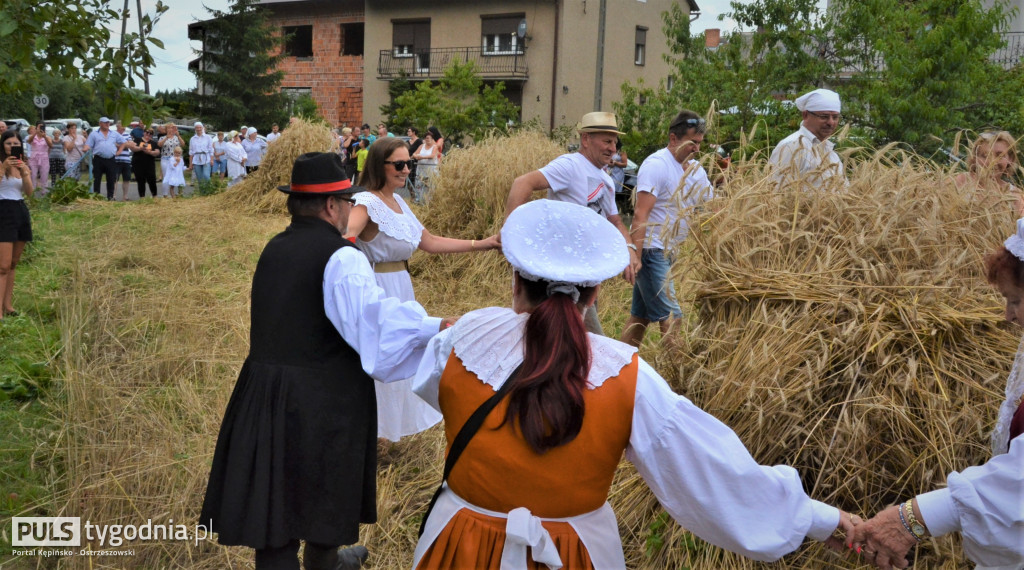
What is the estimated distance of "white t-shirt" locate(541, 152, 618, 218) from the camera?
562cm

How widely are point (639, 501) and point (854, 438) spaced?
95cm

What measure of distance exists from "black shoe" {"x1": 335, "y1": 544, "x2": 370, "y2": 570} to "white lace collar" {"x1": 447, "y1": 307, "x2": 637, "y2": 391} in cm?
182

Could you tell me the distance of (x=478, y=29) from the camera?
3666 centimetres

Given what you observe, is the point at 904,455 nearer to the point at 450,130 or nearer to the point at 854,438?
the point at 854,438

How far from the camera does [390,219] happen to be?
4664 mm

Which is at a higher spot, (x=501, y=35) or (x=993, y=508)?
(x=501, y=35)

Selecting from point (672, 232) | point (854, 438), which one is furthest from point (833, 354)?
point (672, 232)

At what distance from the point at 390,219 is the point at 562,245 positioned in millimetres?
2657

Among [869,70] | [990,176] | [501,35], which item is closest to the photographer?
[990,176]

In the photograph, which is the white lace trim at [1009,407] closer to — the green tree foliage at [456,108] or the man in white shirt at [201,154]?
the green tree foliage at [456,108]

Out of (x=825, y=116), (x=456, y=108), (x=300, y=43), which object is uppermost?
(x=300, y=43)

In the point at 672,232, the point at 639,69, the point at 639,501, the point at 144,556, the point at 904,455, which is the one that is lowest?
the point at 144,556

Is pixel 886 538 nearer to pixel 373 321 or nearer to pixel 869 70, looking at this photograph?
pixel 373 321

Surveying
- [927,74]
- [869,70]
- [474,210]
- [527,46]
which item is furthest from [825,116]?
[527,46]
